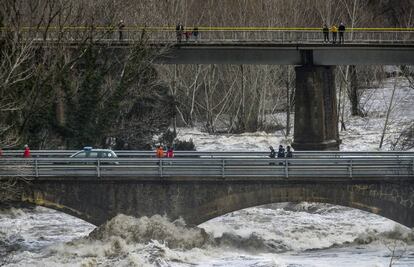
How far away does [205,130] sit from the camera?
241 feet

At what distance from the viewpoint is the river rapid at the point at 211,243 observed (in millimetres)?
35906

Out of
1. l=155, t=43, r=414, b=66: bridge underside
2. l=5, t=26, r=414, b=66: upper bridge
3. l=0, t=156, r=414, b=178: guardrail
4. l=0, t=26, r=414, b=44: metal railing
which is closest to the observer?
l=0, t=156, r=414, b=178: guardrail

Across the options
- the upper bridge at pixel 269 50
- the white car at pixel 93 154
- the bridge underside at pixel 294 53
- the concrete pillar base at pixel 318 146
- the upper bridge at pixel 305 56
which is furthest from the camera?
the concrete pillar base at pixel 318 146

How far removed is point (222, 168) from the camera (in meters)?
37.5

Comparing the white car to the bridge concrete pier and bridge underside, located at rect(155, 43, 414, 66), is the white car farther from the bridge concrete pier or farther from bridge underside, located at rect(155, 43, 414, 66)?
the bridge concrete pier

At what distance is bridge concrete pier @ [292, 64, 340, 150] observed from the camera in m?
57.1

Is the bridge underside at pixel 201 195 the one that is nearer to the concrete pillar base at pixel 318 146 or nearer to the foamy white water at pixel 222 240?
the foamy white water at pixel 222 240

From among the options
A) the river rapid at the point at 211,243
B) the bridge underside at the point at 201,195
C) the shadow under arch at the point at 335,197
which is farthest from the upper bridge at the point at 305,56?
the shadow under arch at the point at 335,197

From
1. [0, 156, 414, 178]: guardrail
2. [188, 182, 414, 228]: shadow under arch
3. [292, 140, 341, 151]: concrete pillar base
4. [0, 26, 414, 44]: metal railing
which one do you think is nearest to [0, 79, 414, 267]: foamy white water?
[188, 182, 414, 228]: shadow under arch

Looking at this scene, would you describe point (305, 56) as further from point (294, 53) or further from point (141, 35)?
point (141, 35)

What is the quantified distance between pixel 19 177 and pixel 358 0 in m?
48.7

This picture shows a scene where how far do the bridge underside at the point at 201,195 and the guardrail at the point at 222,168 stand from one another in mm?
307

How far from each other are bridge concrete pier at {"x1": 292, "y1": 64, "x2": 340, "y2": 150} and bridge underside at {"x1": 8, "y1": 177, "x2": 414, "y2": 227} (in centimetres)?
1954

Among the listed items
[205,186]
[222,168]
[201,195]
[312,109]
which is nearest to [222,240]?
[201,195]
